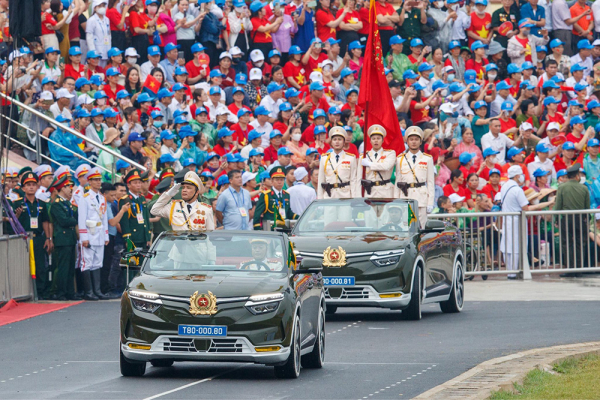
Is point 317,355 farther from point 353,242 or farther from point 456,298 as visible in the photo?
point 456,298

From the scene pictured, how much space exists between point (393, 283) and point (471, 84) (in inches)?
539

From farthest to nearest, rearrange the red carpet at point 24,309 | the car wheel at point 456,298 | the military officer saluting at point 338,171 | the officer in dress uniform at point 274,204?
the officer in dress uniform at point 274,204 → the military officer saluting at point 338,171 → the car wheel at point 456,298 → the red carpet at point 24,309

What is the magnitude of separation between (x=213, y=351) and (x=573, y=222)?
1348 centimetres

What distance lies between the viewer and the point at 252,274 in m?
11.8

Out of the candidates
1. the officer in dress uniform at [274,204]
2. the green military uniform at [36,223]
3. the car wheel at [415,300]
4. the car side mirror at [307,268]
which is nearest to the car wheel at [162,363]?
the car side mirror at [307,268]

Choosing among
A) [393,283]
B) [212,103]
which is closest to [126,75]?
[212,103]

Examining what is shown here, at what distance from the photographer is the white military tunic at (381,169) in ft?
66.2

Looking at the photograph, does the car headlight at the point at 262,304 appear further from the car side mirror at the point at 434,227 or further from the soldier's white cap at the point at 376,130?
the soldier's white cap at the point at 376,130

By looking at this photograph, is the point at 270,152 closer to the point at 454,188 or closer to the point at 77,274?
the point at 454,188

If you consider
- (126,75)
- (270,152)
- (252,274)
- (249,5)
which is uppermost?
(249,5)

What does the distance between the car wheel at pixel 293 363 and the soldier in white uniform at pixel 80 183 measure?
9.18 m

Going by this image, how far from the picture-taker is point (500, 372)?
437 inches

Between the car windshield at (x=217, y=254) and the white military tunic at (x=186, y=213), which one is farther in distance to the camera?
the white military tunic at (x=186, y=213)

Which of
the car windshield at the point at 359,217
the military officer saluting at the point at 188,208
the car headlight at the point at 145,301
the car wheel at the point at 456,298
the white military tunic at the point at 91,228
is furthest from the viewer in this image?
the white military tunic at the point at 91,228
